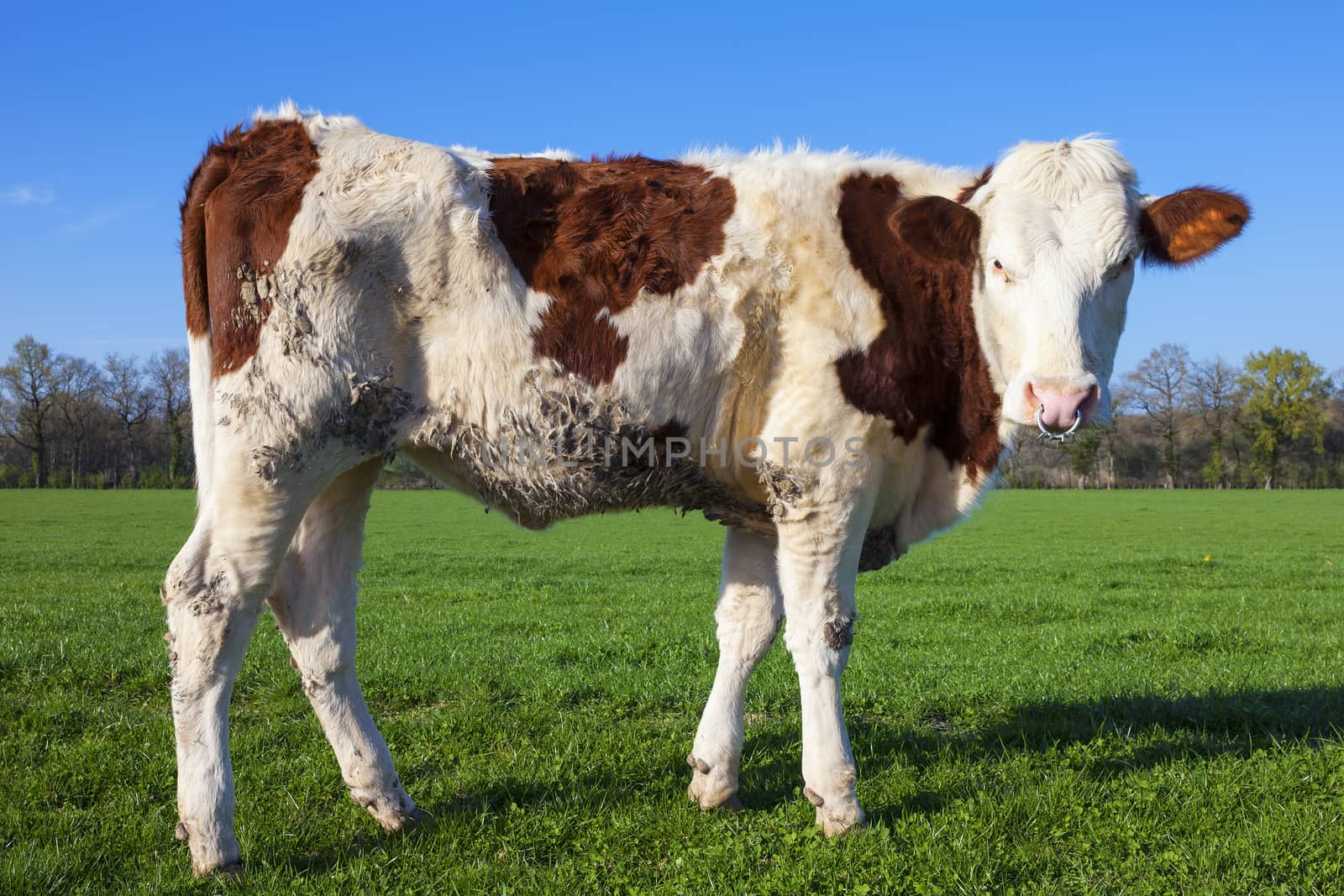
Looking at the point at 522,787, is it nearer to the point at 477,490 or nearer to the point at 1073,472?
the point at 477,490

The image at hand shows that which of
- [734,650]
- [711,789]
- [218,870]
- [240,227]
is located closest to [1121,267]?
[734,650]

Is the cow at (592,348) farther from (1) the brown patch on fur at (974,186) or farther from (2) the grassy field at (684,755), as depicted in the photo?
(2) the grassy field at (684,755)

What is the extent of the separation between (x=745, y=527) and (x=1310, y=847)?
2.73m

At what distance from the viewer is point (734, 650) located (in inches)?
193

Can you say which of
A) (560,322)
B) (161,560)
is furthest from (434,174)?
(161,560)

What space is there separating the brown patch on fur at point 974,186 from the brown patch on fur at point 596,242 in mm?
1173

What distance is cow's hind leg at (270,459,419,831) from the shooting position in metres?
4.47


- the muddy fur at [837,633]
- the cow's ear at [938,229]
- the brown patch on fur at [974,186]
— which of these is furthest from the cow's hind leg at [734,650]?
the brown patch on fur at [974,186]

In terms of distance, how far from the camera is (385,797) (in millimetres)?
4445

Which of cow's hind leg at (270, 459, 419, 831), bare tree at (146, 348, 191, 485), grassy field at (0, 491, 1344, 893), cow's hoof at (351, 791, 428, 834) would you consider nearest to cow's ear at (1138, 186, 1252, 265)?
grassy field at (0, 491, 1344, 893)

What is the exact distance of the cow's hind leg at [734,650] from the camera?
4691 mm

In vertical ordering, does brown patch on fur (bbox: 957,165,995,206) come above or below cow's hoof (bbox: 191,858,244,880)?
above

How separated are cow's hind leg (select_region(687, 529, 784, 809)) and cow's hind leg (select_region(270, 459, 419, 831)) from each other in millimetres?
1391

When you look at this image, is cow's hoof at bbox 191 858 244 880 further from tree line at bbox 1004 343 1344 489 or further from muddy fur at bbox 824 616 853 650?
tree line at bbox 1004 343 1344 489
